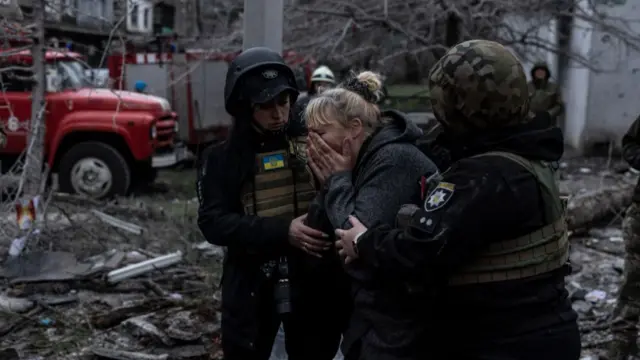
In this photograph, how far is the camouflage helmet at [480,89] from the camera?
2057 mm

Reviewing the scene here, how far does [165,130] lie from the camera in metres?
11.5

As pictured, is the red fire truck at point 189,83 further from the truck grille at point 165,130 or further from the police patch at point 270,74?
the police patch at point 270,74

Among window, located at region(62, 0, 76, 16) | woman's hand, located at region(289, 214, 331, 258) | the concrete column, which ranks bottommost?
woman's hand, located at region(289, 214, 331, 258)

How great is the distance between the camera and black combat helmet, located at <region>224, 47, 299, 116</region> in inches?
119

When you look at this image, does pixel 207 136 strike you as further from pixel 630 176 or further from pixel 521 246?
pixel 521 246

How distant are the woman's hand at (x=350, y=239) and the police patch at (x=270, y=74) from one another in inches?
35.6

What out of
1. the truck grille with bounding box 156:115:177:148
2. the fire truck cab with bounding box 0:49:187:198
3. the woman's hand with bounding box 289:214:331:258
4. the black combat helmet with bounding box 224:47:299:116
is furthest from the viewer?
the truck grille with bounding box 156:115:177:148

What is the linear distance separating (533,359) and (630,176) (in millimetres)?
10705

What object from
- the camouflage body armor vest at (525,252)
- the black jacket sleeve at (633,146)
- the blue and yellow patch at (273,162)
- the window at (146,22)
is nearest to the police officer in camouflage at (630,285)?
the black jacket sleeve at (633,146)

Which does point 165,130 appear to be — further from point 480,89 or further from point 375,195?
point 480,89

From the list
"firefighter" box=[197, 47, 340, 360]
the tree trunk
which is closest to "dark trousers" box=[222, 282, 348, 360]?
"firefighter" box=[197, 47, 340, 360]

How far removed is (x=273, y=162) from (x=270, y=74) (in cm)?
35

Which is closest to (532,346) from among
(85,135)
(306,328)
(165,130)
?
(306,328)

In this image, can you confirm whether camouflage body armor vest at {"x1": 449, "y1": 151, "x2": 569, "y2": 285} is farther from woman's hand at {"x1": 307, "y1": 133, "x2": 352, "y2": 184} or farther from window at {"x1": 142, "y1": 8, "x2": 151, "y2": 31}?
window at {"x1": 142, "y1": 8, "x2": 151, "y2": 31}
